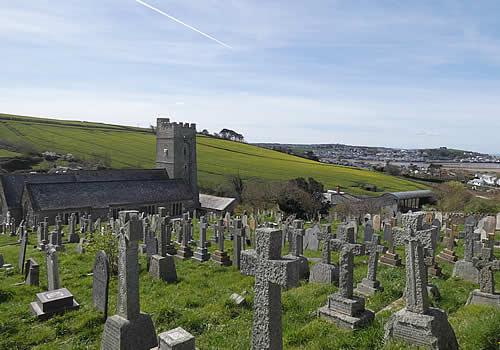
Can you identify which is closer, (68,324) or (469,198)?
(68,324)

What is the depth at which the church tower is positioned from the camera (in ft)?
149

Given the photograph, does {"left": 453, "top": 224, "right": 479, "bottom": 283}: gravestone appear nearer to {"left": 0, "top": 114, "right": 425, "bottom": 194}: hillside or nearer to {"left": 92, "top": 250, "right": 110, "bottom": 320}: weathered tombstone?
{"left": 92, "top": 250, "right": 110, "bottom": 320}: weathered tombstone

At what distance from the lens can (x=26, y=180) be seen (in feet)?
122

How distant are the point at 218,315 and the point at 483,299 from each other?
6021 mm

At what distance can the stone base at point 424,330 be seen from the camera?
20.1 ft

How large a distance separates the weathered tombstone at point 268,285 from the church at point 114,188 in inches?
1115

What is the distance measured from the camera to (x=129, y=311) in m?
6.75

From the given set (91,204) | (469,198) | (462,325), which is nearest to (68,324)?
(462,325)

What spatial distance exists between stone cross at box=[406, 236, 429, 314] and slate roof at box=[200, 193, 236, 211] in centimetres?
3482

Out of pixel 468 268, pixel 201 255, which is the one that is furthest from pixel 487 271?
pixel 201 255

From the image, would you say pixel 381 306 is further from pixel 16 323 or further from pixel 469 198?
pixel 469 198

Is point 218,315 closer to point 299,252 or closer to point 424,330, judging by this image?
point 424,330

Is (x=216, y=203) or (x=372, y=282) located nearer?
(x=372, y=282)

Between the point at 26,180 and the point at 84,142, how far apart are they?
45.6 meters
